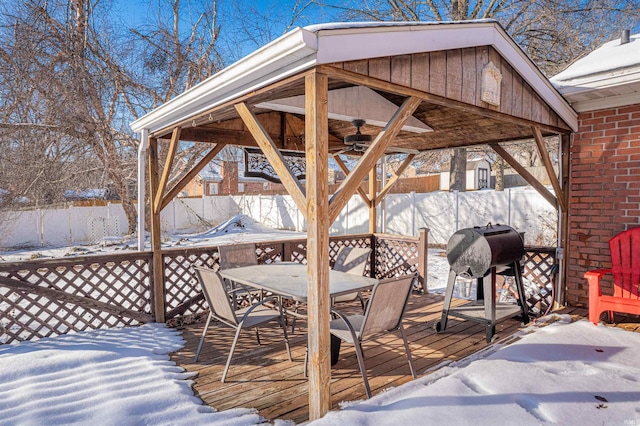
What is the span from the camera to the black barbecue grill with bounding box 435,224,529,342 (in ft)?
12.6

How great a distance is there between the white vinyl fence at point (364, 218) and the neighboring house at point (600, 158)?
178 inches

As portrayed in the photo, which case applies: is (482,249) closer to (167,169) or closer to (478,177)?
(167,169)

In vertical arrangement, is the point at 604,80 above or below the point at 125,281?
above

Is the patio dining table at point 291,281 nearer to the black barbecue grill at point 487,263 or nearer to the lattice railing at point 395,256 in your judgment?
the black barbecue grill at point 487,263

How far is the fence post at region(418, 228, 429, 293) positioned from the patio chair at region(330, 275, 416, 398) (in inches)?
114

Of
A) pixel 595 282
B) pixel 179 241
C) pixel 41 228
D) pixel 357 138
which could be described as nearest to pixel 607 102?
pixel 595 282

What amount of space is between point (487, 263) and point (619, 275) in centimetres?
138

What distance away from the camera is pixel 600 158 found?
14.2 feet

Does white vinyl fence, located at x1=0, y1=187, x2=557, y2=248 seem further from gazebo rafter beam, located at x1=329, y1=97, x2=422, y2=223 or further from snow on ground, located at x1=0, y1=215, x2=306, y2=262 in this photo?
gazebo rafter beam, located at x1=329, y1=97, x2=422, y2=223

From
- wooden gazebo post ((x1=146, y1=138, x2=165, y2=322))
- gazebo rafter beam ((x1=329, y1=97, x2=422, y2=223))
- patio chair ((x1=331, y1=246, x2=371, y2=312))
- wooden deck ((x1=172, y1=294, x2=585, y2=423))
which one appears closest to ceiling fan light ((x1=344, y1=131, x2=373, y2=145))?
patio chair ((x1=331, y1=246, x2=371, y2=312))

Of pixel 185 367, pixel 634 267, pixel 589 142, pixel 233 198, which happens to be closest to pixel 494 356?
pixel 634 267

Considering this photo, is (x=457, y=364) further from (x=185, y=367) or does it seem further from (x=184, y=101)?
(x=184, y=101)

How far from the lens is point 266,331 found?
430 cm

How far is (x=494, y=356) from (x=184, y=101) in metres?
3.37
